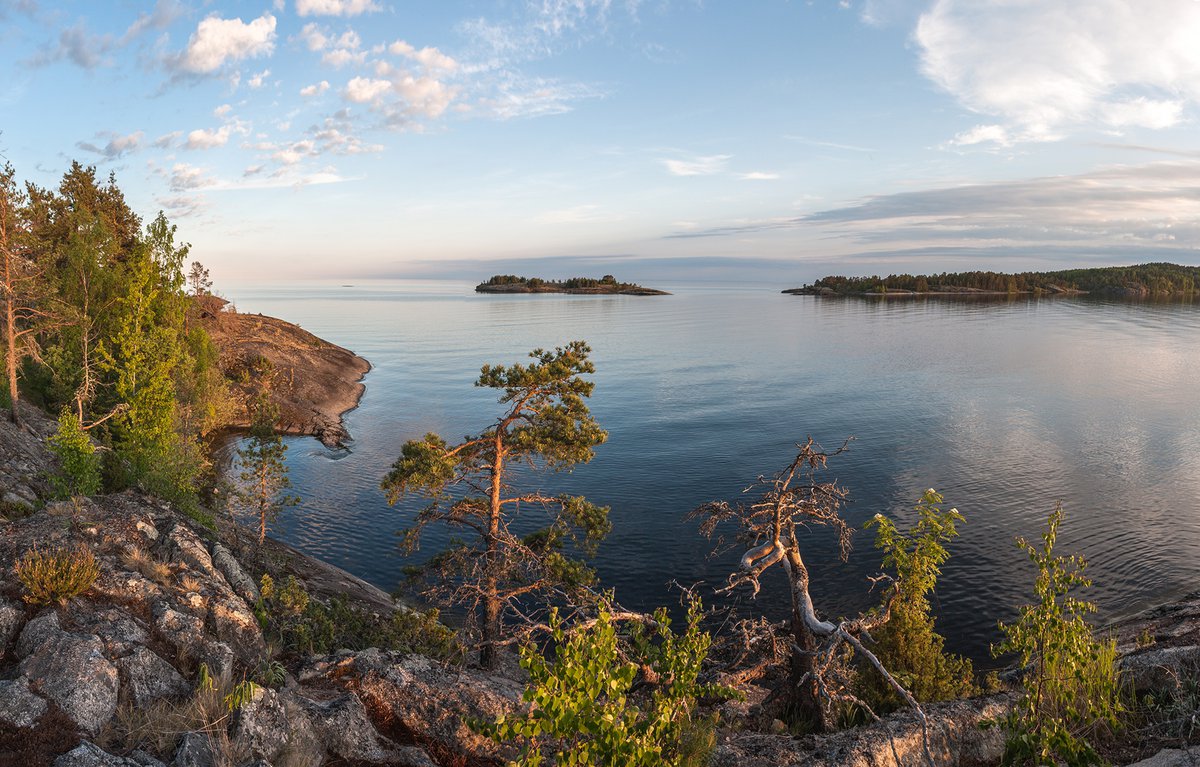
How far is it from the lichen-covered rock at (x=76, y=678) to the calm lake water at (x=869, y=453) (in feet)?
78.8

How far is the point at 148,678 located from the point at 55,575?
316 cm

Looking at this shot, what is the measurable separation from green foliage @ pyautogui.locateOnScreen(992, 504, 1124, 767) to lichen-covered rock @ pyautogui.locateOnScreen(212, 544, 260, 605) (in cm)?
1772

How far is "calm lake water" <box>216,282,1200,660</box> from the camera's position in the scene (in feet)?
111

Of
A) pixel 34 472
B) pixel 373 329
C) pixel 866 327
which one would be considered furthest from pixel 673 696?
pixel 373 329

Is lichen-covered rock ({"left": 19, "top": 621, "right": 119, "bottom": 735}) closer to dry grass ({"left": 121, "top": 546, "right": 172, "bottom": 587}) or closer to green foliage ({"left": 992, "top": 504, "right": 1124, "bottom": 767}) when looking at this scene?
dry grass ({"left": 121, "top": 546, "right": 172, "bottom": 587})

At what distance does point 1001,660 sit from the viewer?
27.3m

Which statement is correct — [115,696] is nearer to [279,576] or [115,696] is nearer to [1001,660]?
[279,576]

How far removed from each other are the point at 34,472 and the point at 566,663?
2797cm

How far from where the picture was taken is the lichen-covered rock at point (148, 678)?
34.8 feet

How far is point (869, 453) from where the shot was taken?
53.2 meters

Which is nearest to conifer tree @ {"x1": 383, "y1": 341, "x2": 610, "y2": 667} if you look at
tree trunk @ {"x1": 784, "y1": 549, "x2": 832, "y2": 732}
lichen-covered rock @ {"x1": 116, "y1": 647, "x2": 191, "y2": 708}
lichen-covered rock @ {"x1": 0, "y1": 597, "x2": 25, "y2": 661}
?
tree trunk @ {"x1": 784, "y1": 549, "x2": 832, "y2": 732}

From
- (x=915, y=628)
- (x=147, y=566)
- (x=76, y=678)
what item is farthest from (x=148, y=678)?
(x=915, y=628)

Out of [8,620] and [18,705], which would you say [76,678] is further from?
[8,620]

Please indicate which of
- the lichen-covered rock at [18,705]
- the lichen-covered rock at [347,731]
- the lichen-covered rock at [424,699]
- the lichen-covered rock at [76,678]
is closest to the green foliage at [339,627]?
the lichen-covered rock at [424,699]
